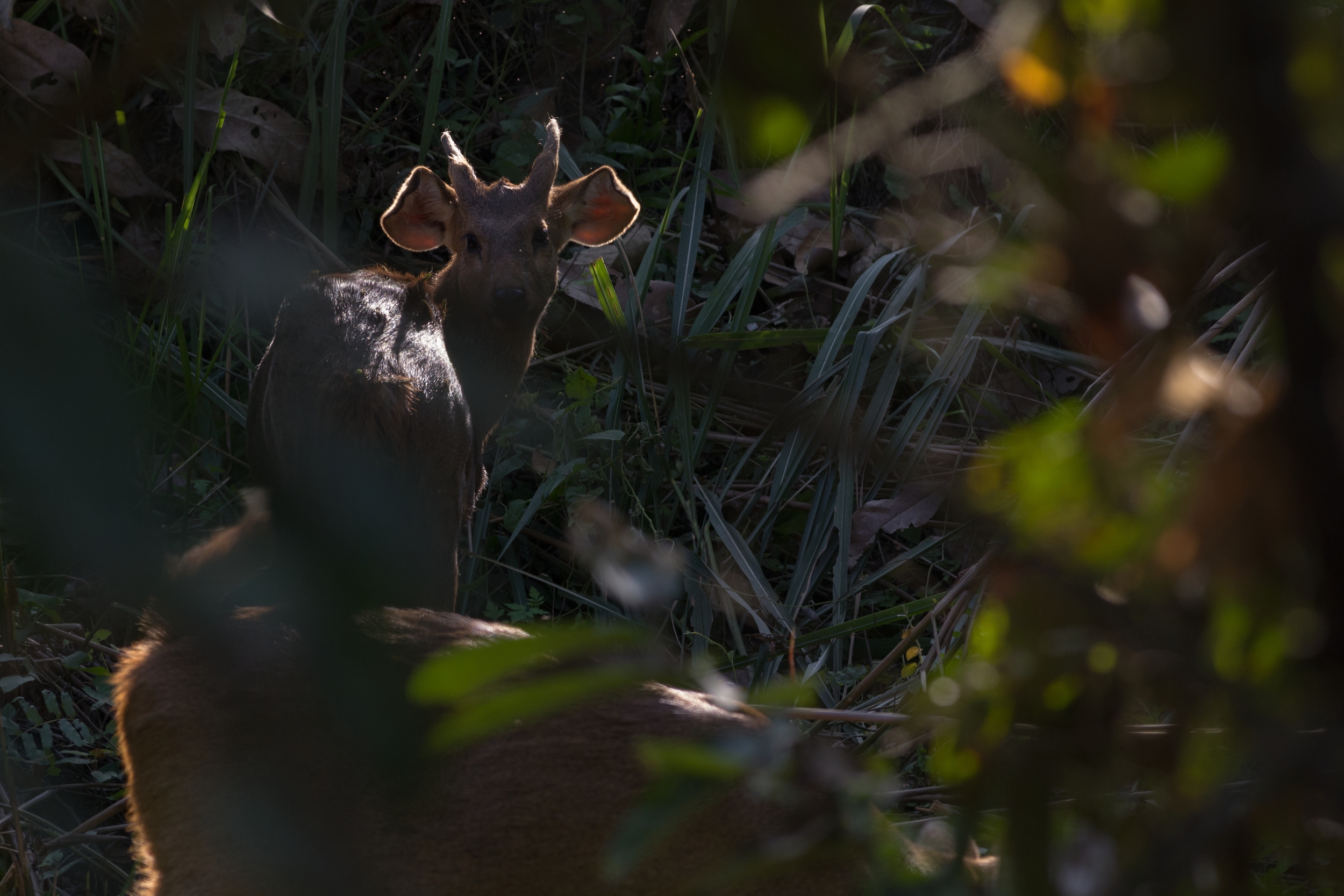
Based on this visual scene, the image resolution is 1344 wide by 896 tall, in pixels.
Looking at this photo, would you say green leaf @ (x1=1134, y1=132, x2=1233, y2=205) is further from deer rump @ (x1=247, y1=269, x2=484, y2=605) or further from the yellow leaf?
deer rump @ (x1=247, y1=269, x2=484, y2=605)

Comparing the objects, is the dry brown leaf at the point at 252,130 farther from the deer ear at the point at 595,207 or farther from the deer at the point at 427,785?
the deer at the point at 427,785

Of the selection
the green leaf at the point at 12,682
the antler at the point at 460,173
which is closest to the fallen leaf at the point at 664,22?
the antler at the point at 460,173

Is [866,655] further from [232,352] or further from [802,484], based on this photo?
[232,352]

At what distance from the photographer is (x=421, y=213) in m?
5.05

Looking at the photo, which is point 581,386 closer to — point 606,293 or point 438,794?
point 606,293

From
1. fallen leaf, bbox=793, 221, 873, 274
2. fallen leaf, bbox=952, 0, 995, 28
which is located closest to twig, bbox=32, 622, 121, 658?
fallen leaf, bbox=952, 0, 995, 28

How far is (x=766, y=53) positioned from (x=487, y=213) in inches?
178

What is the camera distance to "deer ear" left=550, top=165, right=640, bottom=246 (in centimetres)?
504

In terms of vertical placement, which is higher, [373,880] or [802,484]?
[373,880]

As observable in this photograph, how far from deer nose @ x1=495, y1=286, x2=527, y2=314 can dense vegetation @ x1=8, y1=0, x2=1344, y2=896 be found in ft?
0.85

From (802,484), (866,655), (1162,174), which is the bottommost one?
(866,655)

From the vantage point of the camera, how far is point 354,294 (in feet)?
13.8

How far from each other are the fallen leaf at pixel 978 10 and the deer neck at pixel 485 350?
1.98 m

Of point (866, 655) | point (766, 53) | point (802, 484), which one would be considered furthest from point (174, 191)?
point (766, 53)
